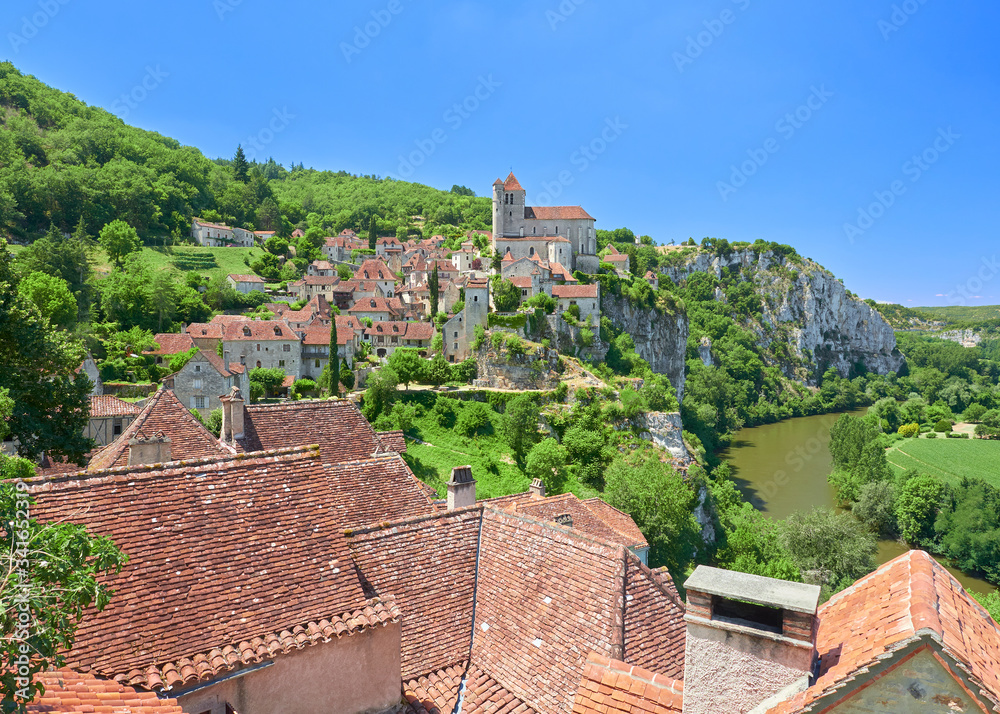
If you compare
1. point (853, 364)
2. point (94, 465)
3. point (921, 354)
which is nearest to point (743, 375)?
point (853, 364)

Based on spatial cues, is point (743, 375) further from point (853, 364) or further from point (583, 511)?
point (583, 511)

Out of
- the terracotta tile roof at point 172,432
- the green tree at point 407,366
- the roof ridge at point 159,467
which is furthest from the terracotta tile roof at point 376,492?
the green tree at point 407,366

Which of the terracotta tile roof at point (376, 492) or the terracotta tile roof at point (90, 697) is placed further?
the terracotta tile roof at point (376, 492)

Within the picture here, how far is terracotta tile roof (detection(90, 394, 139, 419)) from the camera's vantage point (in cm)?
3478

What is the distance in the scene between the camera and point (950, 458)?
6988 centimetres

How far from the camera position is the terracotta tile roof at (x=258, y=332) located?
59.1 metres

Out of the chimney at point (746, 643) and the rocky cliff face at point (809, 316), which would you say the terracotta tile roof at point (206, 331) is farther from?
the rocky cliff face at point (809, 316)

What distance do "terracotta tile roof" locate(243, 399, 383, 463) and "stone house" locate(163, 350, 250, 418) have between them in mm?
34096

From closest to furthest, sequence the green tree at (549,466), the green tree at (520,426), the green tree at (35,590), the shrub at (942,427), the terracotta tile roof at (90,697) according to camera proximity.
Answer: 1. the green tree at (35,590)
2. the terracotta tile roof at (90,697)
3. the green tree at (549,466)
4. the green tree at (520,426)
5. the shrub at (942,427)

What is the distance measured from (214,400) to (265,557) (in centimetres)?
4560

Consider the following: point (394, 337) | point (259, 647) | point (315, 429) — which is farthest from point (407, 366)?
point (259, 647)

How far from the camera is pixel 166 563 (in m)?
6.65

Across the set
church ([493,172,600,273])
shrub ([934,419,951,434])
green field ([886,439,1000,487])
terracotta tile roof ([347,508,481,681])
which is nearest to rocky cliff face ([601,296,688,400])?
church ([493,172,600,273])

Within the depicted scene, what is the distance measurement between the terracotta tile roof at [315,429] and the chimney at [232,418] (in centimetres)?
28
